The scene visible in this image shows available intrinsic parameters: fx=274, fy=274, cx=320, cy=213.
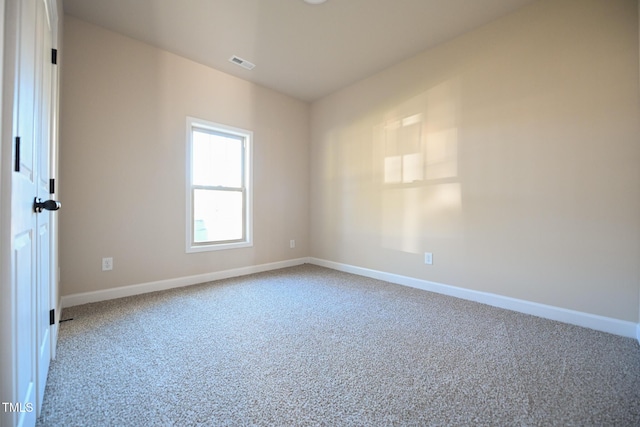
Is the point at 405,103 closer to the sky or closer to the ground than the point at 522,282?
closer to the sky

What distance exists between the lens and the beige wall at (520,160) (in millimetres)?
1982

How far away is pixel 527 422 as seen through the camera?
3.76 feet

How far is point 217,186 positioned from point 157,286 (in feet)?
4.36

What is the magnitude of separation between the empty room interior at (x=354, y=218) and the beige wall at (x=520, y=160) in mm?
16

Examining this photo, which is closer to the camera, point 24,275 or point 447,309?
point 24,275

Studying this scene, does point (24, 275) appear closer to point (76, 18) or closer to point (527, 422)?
point (527, 422)

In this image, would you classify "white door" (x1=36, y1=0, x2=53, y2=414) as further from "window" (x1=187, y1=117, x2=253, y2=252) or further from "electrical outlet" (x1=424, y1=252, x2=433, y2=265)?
"electrical outlet" (x1=424, y1=252, x2=433, y2=265)

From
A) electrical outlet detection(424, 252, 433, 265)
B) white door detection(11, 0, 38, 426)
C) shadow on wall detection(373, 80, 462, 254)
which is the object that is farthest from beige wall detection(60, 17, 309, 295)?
electrical outlet detection(424, 252, 433, 265)

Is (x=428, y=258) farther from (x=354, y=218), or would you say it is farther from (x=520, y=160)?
(x=520, y=160)

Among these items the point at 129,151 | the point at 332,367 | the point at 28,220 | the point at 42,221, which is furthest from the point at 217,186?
the point at 332,367

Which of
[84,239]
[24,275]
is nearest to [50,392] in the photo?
[24,275]

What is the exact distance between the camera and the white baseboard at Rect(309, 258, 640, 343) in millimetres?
1953

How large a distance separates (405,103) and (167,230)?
121 inches

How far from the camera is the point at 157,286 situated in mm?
2922
